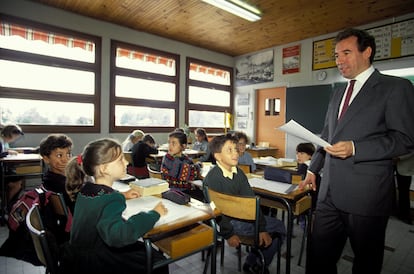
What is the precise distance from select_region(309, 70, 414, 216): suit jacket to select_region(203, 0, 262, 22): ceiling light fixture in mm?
3282

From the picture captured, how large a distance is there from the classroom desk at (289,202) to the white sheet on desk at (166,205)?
0.62 metres

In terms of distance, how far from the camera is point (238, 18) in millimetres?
4668

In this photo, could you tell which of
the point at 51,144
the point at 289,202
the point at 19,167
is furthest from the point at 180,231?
the point at 19,167

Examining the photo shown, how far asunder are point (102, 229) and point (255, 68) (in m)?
6.28

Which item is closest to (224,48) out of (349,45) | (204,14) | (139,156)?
(204,14)

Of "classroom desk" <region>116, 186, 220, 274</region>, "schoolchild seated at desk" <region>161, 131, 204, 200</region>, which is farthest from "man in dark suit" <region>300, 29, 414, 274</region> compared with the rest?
"schoolchild seated at desk" <region>161, 131, 204, 200</region>

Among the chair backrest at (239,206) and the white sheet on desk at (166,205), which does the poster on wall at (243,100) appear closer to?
the chair backrest at (239,206)

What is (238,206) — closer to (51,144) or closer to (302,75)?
(51,144)

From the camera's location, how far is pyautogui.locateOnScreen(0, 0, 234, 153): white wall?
4.21 meters

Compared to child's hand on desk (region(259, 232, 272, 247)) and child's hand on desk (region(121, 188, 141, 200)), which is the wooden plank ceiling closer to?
child's hand on desk (region(121, 188, 141, 200))

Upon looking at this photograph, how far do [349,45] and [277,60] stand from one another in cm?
516

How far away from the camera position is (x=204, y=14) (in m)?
4.51

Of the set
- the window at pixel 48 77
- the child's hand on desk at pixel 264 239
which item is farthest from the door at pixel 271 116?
the child's hand on desk at pixel 264 239

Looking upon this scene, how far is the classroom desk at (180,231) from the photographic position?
43.3 inches
